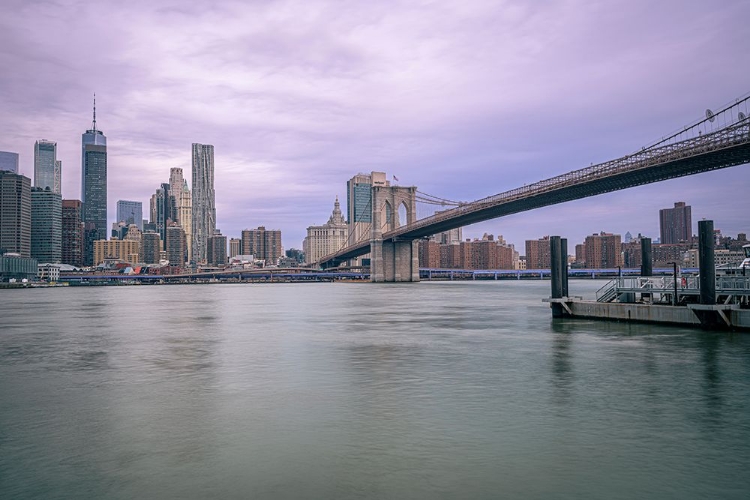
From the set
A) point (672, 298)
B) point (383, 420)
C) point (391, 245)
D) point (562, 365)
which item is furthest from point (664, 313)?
point (391, 245)

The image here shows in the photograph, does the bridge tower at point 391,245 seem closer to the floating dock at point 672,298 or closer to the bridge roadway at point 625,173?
A: the bridge roadway at point 625,173

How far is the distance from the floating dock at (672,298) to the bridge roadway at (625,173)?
16992 millimetres

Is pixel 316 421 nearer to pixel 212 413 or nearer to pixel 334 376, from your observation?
pixel 212 413

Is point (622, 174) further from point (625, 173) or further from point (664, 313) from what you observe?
point (664, 313)

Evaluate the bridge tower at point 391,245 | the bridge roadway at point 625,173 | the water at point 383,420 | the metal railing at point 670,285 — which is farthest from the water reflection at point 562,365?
the bridge tower at point 391,245

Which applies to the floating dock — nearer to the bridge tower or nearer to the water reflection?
the water reflection

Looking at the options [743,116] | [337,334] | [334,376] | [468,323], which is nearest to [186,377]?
[334,376]

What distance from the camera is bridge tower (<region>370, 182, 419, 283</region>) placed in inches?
5477

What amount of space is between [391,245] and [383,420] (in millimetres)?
124637

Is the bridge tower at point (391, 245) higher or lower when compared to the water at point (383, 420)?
higher

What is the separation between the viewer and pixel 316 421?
1407 cm

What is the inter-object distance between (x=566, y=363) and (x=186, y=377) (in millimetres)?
13018

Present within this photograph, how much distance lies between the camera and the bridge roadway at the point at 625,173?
49344 mm

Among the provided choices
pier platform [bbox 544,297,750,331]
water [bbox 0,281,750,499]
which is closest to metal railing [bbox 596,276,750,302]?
pier platform [bbox 544,297,750,331]
